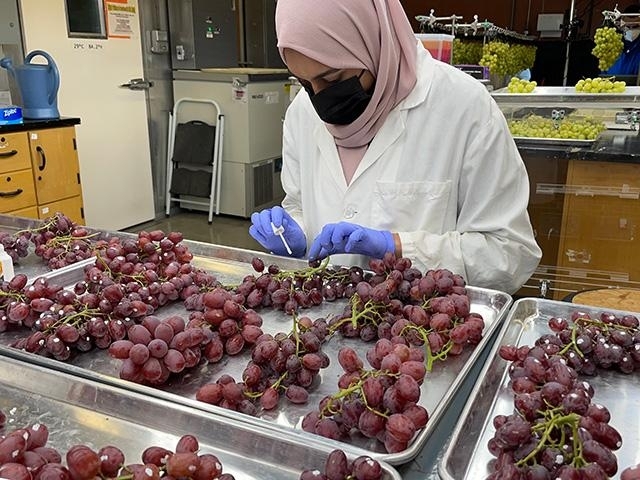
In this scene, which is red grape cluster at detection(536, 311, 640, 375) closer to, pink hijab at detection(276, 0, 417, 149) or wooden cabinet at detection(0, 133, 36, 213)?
pink hijab at detection(276, 0, 417, 149)

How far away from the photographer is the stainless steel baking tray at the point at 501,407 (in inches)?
29.5

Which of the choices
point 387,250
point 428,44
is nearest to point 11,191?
point 428,44

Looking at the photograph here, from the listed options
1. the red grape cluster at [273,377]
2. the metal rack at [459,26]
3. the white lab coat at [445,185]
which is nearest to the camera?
the red grape cluster at [273,377]

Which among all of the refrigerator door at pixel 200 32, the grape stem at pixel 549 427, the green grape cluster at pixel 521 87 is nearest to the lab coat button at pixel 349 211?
the grape stem at pixel 549 427

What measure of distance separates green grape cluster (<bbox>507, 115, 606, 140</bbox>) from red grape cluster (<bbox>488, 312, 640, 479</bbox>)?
8.27 ft

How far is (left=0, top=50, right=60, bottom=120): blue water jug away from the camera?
3945mm

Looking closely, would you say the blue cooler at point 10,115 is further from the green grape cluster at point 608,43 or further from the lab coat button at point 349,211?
the green grape cluster at point 608,43

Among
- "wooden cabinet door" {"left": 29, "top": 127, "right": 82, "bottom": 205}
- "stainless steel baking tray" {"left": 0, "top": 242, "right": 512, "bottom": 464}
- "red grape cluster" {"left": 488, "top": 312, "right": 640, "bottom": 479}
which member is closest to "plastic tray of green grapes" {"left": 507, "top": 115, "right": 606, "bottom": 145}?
"stainless steel baking tray" {"left": 0, "top": 242, "right": 512, "bottom": 464}

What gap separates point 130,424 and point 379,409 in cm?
35

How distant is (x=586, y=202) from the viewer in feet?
10.3

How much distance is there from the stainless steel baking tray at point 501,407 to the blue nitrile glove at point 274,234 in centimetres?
67

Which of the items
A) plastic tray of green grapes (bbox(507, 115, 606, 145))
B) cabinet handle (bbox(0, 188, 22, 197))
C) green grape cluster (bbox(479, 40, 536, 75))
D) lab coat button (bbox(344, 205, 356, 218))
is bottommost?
cabinet handle (bbox(0, 188, 22, 197))

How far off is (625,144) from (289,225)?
2376 millimetres

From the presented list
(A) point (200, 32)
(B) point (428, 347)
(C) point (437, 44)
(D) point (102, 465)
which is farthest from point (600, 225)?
(A) point (200, 32)
